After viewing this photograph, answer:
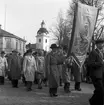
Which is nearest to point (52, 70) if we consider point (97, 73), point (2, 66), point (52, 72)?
point (52, 72)

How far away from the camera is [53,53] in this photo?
855cm

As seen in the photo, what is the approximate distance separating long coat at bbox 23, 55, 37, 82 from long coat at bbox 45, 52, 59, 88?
165 cm

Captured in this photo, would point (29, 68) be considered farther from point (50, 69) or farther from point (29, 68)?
point (50, 69)

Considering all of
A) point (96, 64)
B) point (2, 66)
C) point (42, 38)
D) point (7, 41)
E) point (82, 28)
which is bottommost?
point (2, 66)

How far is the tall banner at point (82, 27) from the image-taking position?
6.97m

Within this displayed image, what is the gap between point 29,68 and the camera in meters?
10.1

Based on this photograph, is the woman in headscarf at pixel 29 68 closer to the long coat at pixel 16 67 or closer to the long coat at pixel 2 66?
the long coat at pixel 16 67

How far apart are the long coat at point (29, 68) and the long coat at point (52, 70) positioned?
1.65 meters

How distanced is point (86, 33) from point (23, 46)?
7658 cm

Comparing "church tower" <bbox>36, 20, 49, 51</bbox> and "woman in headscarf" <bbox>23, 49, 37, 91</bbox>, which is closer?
"woman in headscarf" <bbox>23, 49, 37, 91</bbox>

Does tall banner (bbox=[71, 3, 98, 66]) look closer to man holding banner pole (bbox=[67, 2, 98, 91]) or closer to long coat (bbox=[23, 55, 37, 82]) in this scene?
man holding banner pole (bbox=[67, 2, 98, 91])

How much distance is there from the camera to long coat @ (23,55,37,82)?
9937 mm

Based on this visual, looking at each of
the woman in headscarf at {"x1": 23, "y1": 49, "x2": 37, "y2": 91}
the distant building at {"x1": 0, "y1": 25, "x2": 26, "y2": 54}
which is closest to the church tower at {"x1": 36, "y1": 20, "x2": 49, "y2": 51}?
the distant building at {"x1": 0, "y1": 25, "x2": 26, "y2": 54}

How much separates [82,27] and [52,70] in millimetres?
2160
